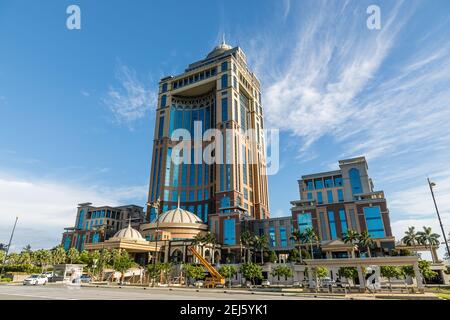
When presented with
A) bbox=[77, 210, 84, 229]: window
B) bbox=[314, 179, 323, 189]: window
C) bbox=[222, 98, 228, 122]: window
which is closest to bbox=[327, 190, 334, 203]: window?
bbox=[314, 179, 323, 189]: window

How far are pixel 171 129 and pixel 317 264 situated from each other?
97402 millimetres

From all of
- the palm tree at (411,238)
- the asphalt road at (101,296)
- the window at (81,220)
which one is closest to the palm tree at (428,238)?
the palm tree at (411,238)

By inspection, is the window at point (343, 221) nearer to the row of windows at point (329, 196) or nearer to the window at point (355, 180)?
the row of windows at point (329, 196)

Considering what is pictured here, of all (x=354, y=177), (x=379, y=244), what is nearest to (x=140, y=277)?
(x=379, y=244)

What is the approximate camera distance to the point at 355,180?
89188 millimetres

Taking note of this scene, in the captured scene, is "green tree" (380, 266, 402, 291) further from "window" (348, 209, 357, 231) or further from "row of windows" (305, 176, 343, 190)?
"row of windows" (305, 176, 343, 190)

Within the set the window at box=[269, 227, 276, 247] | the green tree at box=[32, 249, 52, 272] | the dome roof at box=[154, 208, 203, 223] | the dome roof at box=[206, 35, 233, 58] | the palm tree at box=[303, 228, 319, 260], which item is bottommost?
the green tree at box=[32, 249, 52, 272]

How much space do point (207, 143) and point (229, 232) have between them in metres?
46.8

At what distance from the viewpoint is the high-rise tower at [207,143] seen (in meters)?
108

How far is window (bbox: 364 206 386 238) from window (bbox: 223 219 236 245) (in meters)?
38.4

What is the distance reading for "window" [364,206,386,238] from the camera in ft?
229

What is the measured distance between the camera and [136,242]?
7844 centimetres

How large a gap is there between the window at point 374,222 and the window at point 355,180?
16283mm
